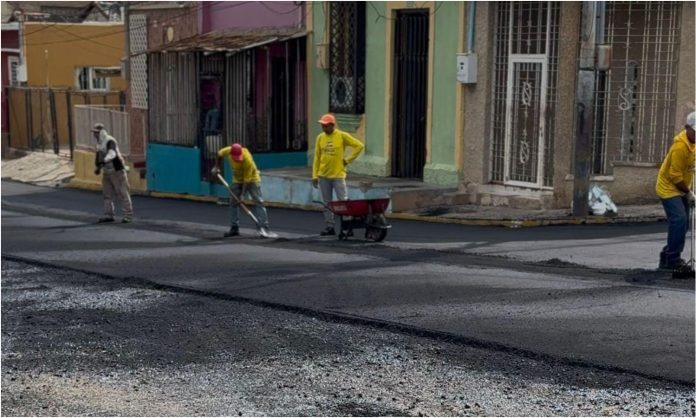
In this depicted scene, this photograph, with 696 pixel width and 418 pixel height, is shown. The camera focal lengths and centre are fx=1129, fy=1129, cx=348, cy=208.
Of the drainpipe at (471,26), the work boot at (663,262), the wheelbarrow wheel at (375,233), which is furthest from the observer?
the drainpipe at (471,26)

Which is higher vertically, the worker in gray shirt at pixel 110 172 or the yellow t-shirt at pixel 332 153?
the yellow t-shirt at pixel 332 153

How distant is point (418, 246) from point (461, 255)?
128 centimetres

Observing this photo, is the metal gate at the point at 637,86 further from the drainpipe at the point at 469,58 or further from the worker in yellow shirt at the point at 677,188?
the worker in yellow shirt at the point at 677,188

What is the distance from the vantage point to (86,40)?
37.9 metres

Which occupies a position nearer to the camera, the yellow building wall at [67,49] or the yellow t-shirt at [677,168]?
the yellow t-shirt at [677,168]

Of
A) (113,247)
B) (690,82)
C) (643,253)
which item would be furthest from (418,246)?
(690,82)

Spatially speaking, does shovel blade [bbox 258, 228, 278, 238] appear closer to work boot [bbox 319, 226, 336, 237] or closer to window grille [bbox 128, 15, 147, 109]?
work boot [bbox 319, 226, 336, 237]

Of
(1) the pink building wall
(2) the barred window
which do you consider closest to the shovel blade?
(2) the barred window

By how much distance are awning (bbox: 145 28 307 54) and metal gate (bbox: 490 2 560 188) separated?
585 centimetres

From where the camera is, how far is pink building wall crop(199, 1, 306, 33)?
2386 centimetres

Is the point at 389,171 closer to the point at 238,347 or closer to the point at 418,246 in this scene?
the point at 418,246

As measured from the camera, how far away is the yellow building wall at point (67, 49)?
1471 inches

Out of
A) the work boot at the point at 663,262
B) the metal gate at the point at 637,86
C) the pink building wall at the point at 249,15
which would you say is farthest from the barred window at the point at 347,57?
the work boot at the point at 663,262

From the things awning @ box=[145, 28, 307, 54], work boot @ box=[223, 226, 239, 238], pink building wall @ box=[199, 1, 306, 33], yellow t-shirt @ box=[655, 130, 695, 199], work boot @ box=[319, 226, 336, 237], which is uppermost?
pink building wall @ box=[199, 1, 306, 33]
